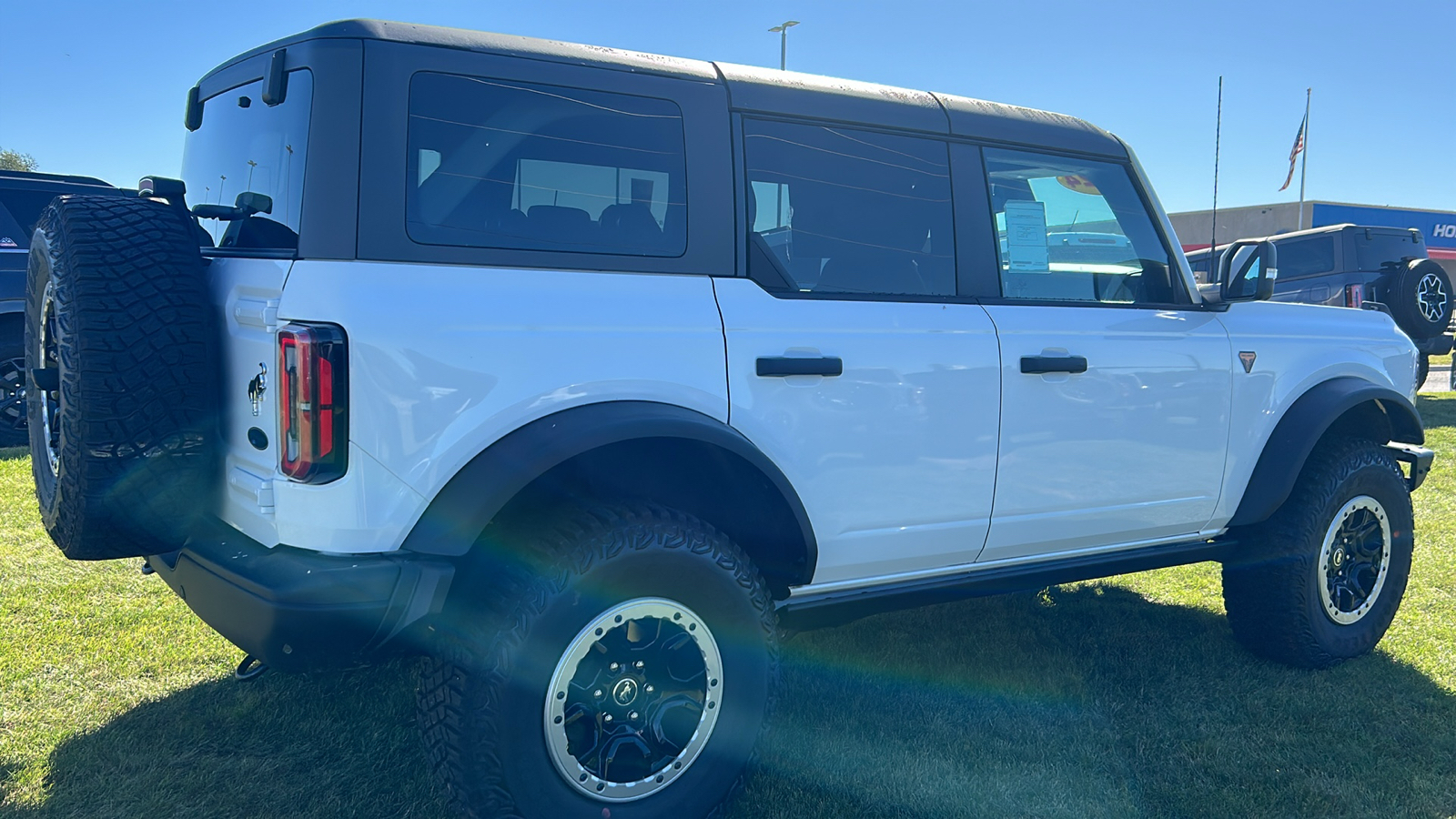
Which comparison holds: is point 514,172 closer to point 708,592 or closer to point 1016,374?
point 708,592

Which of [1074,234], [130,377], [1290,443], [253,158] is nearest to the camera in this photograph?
[130,377]

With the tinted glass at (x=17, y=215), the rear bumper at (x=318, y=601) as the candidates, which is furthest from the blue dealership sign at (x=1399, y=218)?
the rear bumper at (x=318, y=601)

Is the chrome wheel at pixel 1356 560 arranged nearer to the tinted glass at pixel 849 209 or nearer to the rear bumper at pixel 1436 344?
the tinted glass at pixel 849 209

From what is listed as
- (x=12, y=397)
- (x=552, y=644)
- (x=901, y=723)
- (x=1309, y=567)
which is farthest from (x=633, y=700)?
(x=12, y=397)

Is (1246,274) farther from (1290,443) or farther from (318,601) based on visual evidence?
(318,601)

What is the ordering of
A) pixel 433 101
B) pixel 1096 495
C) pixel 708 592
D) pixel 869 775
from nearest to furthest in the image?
1. pixel 433 101
2. pixel 708 592
3. pixel 869 775
4. pixel 1096 495

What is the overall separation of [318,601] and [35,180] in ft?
24.1

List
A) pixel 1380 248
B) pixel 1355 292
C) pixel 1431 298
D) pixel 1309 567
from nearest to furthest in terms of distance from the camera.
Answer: pixel 1309 567 < pixel 1431 298 < pixel 1355 292 < pixel 1380 248

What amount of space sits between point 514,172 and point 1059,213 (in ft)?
6.77

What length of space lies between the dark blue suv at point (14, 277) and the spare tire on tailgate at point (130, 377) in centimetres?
597

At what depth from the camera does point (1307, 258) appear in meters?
12.9

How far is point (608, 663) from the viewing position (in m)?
2.58

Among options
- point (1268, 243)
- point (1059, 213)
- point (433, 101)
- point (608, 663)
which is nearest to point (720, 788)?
point (608, 663)

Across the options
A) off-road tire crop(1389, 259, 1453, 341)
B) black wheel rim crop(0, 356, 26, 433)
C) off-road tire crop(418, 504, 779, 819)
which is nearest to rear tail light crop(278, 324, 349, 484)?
off-road tire crop(418, 504, 779, 819)
